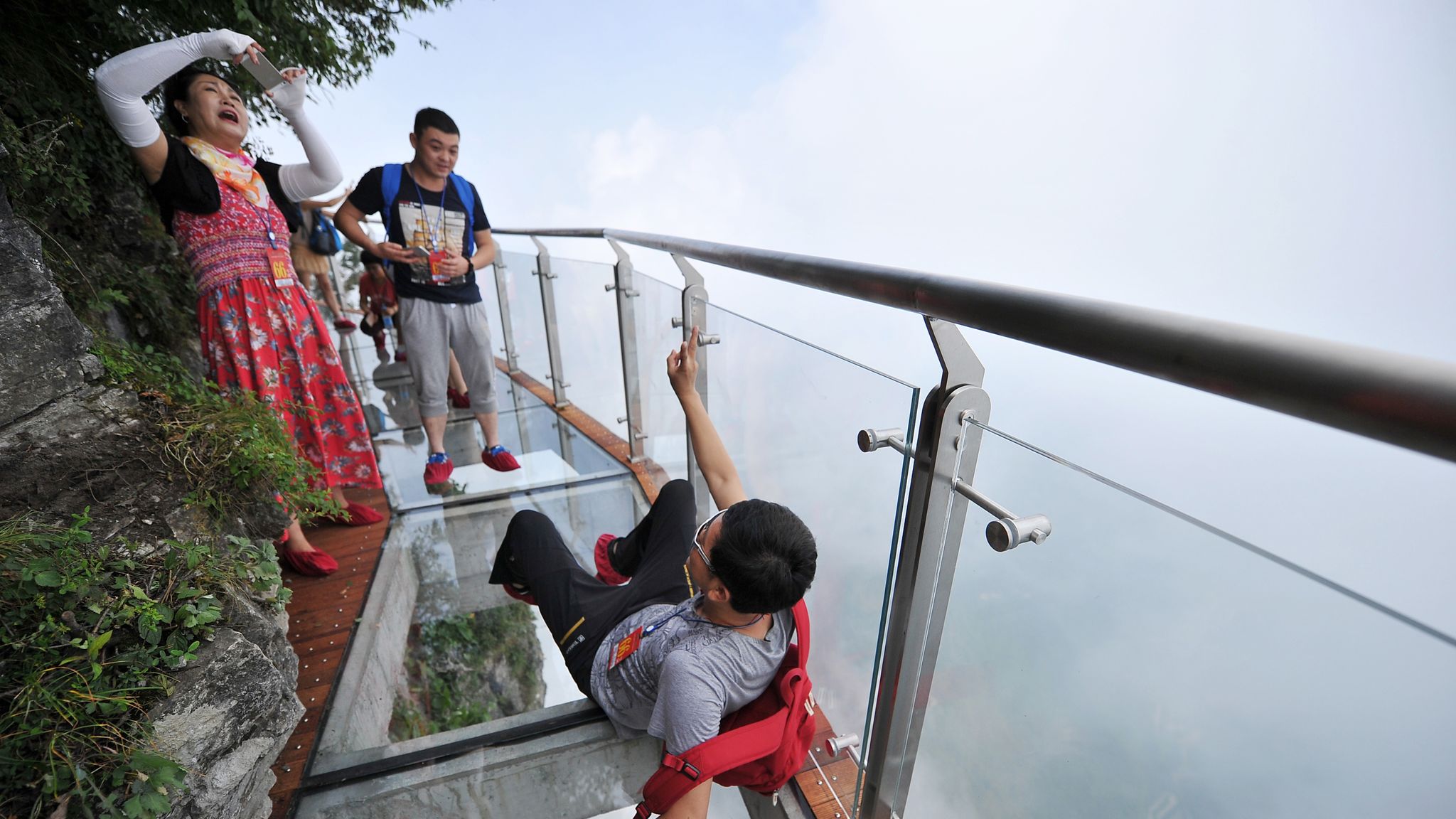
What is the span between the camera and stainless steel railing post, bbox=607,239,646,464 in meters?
3.00

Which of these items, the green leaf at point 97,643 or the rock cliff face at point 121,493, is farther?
the rock cliff face at point 121,493

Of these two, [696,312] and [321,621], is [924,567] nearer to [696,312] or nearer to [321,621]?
[696,312]

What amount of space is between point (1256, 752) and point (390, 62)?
16.0 ft

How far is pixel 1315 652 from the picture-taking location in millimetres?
560

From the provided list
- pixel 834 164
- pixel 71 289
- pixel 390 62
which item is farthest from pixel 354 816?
pixel 834 164

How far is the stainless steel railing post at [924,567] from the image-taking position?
0.93 metres

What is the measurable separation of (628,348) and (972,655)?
2488 millimetres

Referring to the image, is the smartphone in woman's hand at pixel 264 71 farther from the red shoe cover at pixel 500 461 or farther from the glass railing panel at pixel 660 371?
the red shoe cover at pixel 500 461

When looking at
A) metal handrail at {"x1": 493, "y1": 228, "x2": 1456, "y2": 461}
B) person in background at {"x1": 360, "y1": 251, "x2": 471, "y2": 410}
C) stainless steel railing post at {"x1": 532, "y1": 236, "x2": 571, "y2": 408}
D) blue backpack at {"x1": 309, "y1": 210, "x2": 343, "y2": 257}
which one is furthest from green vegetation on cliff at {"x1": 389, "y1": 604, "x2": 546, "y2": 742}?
blue backpack at {"x1": 309, "y1": 210, "x2": 343, "y2": 257}

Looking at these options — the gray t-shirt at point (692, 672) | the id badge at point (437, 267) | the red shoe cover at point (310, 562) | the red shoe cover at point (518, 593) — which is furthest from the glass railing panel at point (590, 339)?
the gray t-shirt at point (692, 672)

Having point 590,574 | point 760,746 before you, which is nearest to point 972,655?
point 760,746

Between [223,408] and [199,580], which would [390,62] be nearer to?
[223,408]

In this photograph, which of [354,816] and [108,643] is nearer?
[108,643]

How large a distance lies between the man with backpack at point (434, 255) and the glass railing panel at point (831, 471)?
1.48 m
